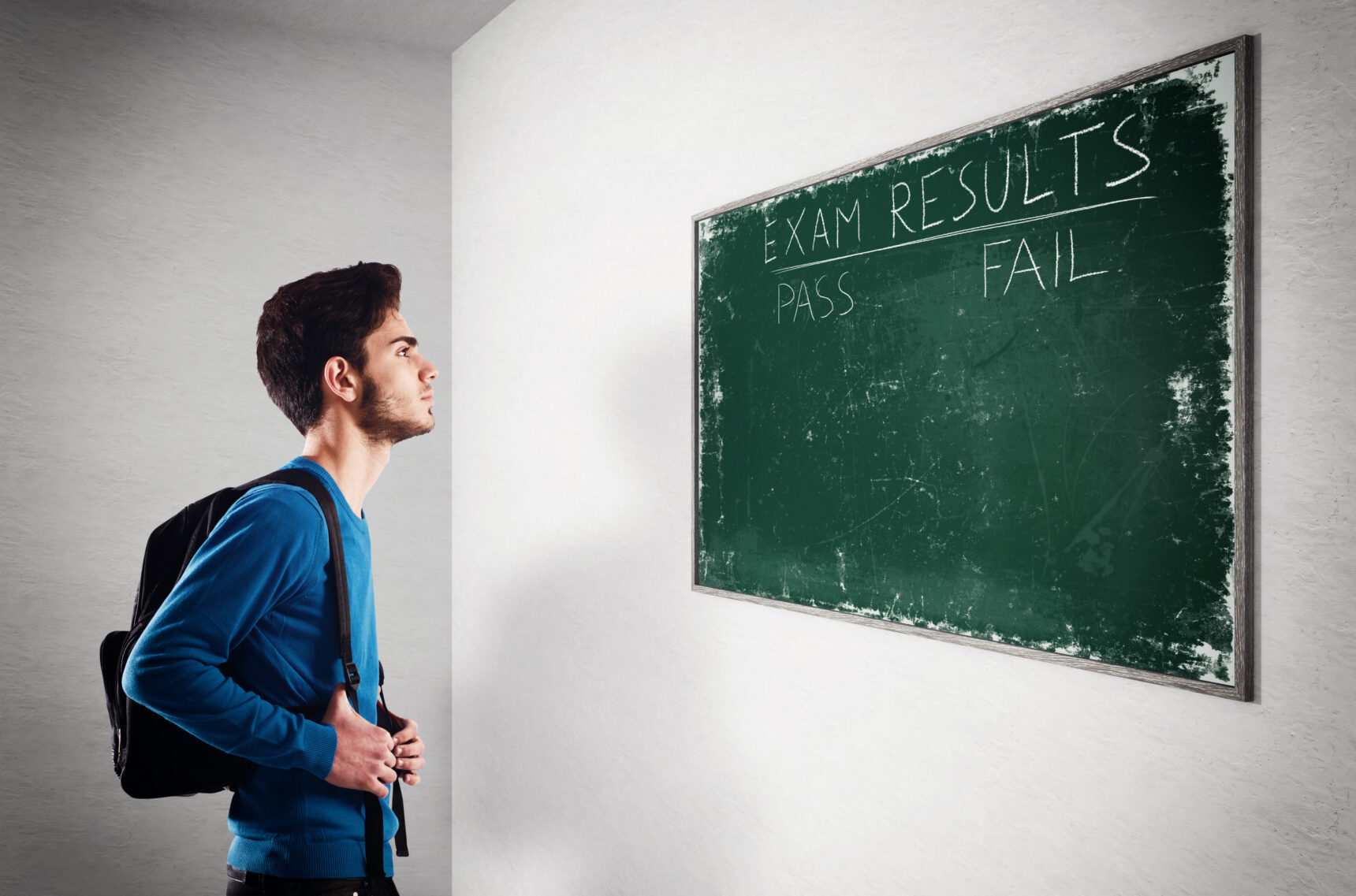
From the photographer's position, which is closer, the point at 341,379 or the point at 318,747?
the point at 318,747

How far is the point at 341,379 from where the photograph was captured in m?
1.50

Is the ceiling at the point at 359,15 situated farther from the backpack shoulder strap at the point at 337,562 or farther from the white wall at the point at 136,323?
the backpack shoulder strap at the point at 337,562

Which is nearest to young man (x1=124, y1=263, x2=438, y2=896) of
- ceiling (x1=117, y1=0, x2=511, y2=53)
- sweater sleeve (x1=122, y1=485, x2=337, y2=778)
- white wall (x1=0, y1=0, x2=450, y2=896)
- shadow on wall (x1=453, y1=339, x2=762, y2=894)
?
sweater sleeve (x1=122, y1=485, x2=337, y2=778)

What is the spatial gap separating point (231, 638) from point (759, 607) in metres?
1.00

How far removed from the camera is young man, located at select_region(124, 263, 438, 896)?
1.26 metres

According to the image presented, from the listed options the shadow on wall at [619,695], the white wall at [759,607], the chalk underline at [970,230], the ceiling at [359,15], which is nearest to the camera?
the white wall at [759,607]

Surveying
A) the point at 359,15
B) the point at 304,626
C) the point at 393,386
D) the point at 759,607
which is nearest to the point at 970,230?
the point at 759,607

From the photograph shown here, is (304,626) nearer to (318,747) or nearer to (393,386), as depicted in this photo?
(318,747)

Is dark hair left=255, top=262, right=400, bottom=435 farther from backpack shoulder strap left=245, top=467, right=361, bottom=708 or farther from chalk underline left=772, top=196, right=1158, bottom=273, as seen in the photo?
chalk underline left=772, top=196, right=1158, bottom=273

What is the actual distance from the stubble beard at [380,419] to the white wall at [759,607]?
67 cm

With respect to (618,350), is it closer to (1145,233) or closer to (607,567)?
(607,567)

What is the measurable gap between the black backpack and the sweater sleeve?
0.20ft

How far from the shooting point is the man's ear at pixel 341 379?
4.91ft

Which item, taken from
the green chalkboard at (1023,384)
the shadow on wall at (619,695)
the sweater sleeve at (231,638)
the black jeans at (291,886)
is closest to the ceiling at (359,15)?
the shadow on wall at (619,695)
